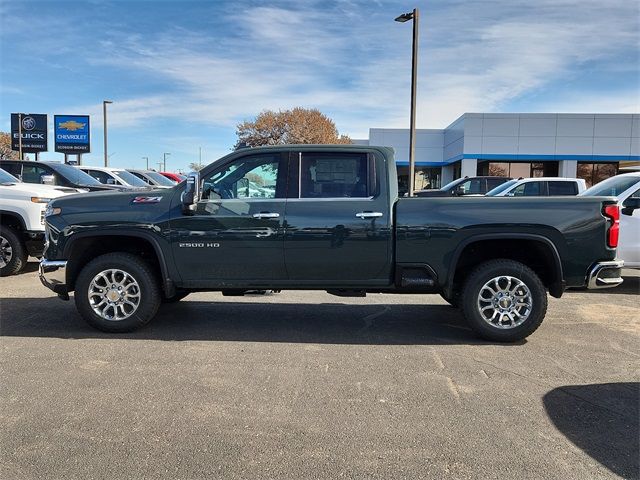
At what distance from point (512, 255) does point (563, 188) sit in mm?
8806

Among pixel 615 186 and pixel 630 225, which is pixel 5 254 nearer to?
pixel 630 225

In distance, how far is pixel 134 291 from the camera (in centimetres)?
544

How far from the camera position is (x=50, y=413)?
3.61 m

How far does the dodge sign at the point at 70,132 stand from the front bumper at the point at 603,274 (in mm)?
35067

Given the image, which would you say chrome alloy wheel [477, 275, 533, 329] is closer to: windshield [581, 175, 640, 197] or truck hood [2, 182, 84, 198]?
windshield [581, 175, 640, 197]

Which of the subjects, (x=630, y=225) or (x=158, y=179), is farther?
(x=158, y=179)

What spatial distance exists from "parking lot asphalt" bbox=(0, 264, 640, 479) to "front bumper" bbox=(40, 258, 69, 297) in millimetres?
545

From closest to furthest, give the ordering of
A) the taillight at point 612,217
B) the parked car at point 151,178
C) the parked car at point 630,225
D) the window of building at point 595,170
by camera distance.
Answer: the taillight at point 612,217 < the parked car at point 630,225 < the parked car at point 151,178 < the window of building at point 595,170

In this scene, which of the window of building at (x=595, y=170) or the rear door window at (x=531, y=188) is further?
the window of building at (x=595, y=170)

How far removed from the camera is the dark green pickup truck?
515 cm

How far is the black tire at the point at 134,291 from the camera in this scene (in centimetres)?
538

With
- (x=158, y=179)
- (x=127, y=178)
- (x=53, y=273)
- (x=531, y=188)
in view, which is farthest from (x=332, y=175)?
(x=158, y=179)

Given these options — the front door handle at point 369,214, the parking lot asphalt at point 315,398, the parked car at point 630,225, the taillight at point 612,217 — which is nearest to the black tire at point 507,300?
the parking lot asphalt at point 315,398

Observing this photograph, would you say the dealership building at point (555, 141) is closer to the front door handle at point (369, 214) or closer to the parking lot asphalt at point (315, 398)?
the parking lot asphalt at point (315, 398)
